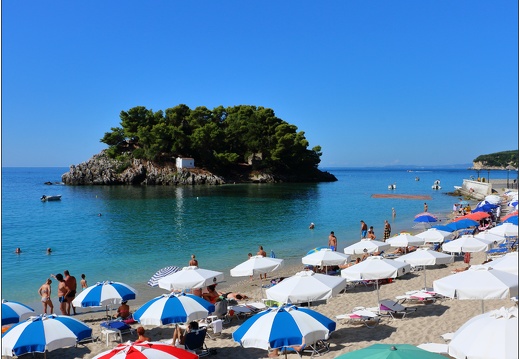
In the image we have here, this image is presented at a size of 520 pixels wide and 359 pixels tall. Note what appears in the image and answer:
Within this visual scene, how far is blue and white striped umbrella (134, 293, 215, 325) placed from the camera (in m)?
8.92

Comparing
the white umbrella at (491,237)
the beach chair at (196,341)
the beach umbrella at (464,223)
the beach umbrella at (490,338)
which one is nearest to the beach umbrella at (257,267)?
the beach chair at (196,341)

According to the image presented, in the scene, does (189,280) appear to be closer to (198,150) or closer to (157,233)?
(157,233)

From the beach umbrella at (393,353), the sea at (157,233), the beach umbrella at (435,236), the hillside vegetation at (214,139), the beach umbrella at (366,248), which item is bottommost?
the sea at (157,233)

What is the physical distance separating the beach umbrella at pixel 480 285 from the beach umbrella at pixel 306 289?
85.9 inches

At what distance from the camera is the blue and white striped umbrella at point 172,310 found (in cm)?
892

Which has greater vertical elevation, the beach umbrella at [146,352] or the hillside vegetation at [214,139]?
the hillside vegetation at [214,139]

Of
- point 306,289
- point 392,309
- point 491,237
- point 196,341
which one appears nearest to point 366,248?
point 491,237

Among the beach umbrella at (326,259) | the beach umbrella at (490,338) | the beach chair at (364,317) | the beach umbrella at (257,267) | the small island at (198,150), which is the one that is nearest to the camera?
the beach umbrella at (490,338)

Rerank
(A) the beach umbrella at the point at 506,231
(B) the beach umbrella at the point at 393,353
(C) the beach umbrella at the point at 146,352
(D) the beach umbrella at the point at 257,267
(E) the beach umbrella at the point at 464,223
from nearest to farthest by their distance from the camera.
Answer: (B) the beach umbrella at the point at 393,353
(C) the beach umbrella at the point at 146,352
(D) the beach umbrella at the point at 257,267
(A) the beach umbrella at the point at 506,231
(E) the beach umbrella at the point at 464,223

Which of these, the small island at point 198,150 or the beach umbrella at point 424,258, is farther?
the small island at point 198,150

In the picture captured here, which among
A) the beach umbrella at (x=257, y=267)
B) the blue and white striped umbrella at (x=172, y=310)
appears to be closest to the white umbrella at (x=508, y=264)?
the beach umbrella at (x=257, y=267)

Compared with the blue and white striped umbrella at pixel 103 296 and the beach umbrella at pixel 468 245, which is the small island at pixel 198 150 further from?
the blue and white striped umbrella at pixel 103 296

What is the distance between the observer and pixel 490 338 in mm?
5781

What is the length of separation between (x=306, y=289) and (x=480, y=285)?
11.1 ft
